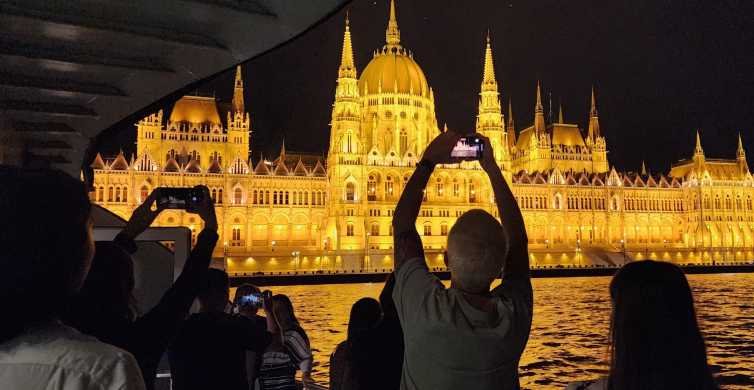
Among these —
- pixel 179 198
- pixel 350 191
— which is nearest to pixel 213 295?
pixel 179 198

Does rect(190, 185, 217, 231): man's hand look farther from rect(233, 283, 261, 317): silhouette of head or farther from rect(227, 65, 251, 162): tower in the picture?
rect(227, 65, 251, 162): tower

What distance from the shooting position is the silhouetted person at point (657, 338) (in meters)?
1.75

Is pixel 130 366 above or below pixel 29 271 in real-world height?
below

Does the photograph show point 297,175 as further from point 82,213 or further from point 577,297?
point 82,213

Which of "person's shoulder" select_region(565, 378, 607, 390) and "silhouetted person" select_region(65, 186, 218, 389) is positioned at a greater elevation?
"silhouetted person" select_region(65, 186, 218, 389)

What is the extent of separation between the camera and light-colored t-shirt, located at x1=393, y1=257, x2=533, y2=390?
6.77 ft

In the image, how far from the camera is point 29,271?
125 cm

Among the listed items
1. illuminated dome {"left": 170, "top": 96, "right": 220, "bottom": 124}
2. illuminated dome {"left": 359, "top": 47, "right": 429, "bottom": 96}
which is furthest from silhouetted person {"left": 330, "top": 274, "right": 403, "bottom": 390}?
illuminated dome {"left": 359, "top": 47, "right": 429, "bottom": 96}

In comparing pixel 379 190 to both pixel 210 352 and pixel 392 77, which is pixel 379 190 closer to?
pixel 392 77

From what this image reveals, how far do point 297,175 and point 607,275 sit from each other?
25.4 metres

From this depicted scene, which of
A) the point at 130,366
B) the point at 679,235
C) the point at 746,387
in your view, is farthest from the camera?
the point at 679,235

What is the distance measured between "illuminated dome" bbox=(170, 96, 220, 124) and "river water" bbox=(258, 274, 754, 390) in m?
25.9

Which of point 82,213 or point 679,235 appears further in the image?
point 679,235

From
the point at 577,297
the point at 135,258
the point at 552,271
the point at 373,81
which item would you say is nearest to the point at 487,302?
the point at 135,258
